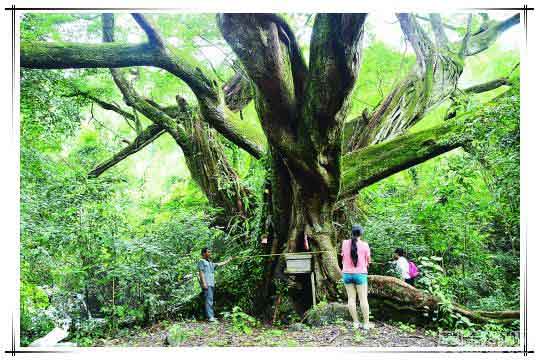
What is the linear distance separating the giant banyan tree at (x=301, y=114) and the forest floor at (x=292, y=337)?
506mm

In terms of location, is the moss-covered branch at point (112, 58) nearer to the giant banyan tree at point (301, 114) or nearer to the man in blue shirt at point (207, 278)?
the giant banyan tree at point (301, 114)

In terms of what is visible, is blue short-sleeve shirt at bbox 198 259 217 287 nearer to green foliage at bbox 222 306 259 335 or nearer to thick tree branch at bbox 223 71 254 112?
green foliage at bbox 222 306 259 335

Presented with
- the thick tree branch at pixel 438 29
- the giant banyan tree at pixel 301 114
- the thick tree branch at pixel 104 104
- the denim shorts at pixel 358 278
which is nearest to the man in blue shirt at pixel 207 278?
the giant banyan tree at pixel 301 114

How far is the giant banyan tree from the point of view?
399cm

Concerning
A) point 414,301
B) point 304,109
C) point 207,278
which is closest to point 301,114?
point 304,109

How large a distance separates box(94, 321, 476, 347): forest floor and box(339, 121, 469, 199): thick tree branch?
1.68 meters

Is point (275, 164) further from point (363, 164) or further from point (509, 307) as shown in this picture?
point (509, 307)

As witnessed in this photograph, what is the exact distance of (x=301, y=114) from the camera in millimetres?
4496

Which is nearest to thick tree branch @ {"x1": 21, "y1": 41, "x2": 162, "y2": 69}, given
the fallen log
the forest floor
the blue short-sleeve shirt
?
the blue short-sleeve shirt

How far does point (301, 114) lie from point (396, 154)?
63.8 inches

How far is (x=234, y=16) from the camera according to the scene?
3877 millimetres

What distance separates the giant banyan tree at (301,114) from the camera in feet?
13.1

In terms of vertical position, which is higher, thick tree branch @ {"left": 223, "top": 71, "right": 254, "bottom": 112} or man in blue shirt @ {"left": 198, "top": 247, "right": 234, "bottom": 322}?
thick tree branch @ {"left": 223, "top": 71, "right": 254, "bottom": 112}

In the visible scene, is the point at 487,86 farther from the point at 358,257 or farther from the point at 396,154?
the point at 358,257
